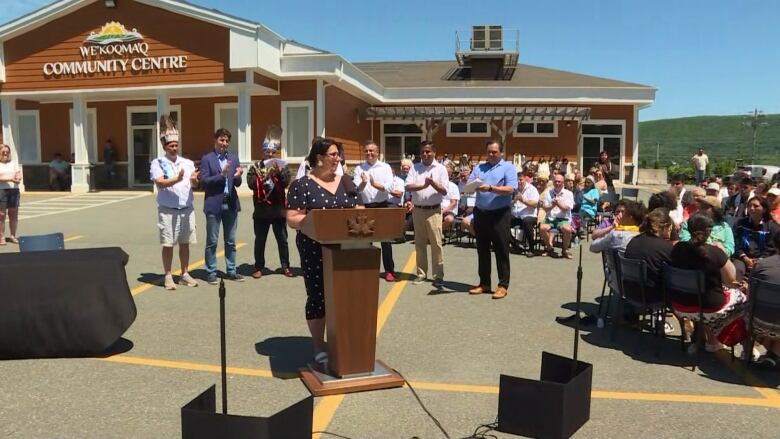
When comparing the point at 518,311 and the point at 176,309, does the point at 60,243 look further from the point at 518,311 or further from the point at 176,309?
the point at 518,311

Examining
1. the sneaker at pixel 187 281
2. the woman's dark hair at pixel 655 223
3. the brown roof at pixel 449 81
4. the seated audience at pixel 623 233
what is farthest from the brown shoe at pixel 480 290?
the brown roof at pixel 449 81

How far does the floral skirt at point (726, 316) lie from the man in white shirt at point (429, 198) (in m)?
2.94

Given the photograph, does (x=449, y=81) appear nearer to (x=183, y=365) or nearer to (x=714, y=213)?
(x=714, y=213)

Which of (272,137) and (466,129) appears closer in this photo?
(272,137)

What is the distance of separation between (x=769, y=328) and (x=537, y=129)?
23.7m

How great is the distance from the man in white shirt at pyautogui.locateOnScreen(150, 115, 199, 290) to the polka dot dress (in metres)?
2.98

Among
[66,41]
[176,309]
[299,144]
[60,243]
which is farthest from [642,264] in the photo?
[66,41]

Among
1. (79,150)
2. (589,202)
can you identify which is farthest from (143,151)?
(589,202)

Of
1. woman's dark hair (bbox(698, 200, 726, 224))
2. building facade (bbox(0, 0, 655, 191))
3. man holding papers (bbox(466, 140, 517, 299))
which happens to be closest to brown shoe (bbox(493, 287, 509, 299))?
man holding papers (bbox(466, 140, 517, 299))

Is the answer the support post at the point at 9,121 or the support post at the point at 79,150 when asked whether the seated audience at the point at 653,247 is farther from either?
the support post at the point at 9,121

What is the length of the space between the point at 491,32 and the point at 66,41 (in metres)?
19.8

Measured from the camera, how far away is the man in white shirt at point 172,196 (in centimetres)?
690

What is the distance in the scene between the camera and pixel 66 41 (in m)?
20.0

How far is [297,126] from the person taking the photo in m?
20.5
